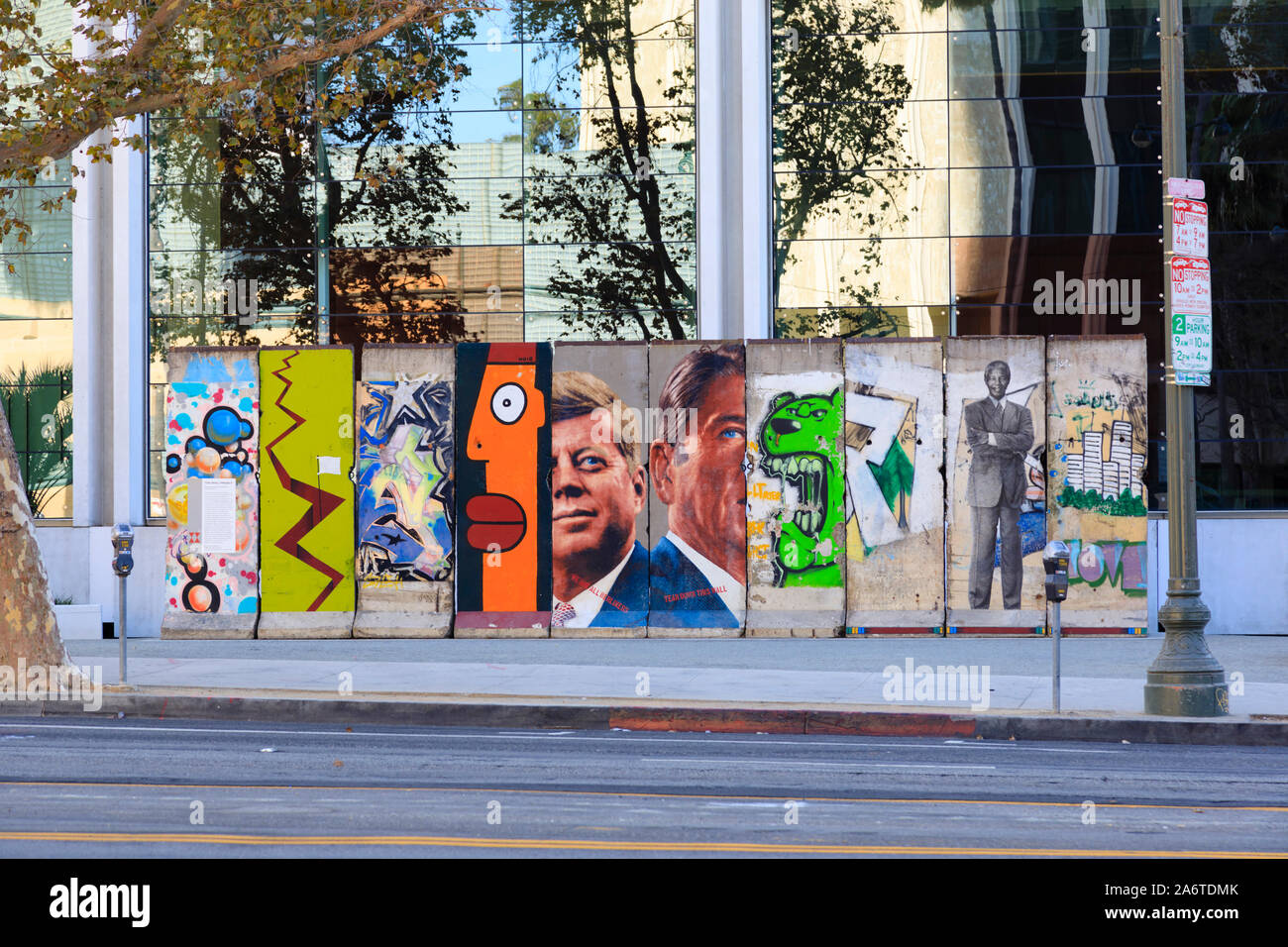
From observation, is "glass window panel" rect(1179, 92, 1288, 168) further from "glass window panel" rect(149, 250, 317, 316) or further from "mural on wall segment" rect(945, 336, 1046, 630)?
"glass window panel" rect(149, 250, 317, 316)

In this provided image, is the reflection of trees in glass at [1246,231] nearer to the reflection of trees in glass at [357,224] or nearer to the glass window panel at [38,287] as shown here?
the reflection of trees in glass at [357,224]

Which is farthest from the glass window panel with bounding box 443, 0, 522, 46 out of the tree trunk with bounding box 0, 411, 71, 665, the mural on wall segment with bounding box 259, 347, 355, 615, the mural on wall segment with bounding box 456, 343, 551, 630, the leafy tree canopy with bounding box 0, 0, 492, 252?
the tree trunk with bounding box 0, 411, 71, 665

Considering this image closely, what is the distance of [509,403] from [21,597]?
660cm

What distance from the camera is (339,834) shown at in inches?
282

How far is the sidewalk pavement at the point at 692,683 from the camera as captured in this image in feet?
37.6

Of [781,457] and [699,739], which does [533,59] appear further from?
[699,739]

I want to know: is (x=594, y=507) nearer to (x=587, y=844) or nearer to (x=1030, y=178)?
(x=1030, y=178)

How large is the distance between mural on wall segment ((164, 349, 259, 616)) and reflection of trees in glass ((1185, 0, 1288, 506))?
12.7 m

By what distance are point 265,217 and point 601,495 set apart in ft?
23.0

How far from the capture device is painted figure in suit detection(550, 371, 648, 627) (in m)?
17.8

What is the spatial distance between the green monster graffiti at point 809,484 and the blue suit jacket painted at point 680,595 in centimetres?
83

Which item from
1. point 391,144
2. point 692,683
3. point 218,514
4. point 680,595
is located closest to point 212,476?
point 218,514

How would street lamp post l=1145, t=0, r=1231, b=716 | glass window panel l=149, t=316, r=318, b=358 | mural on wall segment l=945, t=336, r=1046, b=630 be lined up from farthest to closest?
1. glass window panel l=149, t=316, r=318, b=358
2. mural on wall segment l=945, t=336, r=1046, b=630
3. street lamp post l=1145, t=0, r=1231, b=716

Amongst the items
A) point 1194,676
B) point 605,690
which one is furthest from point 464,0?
point 1194,676
